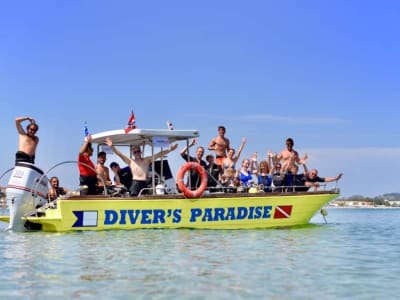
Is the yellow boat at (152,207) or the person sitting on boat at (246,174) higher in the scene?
the person sitting on boat at (246,174)

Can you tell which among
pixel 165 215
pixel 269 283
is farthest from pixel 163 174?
pixel 269 283

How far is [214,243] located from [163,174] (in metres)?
4.20

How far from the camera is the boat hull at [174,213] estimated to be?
12922 mm

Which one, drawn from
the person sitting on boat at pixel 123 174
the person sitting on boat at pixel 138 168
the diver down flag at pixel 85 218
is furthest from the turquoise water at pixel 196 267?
the person sitting on boat at pixel 123 174

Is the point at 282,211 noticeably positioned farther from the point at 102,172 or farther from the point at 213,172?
the point at 102,172

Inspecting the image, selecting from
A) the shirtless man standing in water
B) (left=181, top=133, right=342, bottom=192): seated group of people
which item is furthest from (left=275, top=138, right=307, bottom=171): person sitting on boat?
the shirtless man standing in water

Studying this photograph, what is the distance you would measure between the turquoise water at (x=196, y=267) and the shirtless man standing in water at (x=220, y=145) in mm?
3580

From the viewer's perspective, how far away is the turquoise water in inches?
251

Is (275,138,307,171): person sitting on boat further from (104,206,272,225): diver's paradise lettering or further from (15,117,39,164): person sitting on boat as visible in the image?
(15,117,39,164): person sitting on boat

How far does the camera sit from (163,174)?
14.6 meters

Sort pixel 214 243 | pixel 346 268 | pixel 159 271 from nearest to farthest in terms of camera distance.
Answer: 1. pixel 159 271
2. pixel 346 268
3. pixel 214 243

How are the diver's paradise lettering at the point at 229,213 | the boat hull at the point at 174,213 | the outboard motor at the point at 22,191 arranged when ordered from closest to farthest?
the boat hull at the point at 174,213
the outboard motor at the point at 22,191
the diver's paradise lettering at the point at 229,213

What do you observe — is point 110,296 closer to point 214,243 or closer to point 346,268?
point 346,268

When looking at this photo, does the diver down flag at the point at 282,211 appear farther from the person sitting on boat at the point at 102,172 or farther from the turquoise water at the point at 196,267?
the person sitting on boat at the point at 102,172
